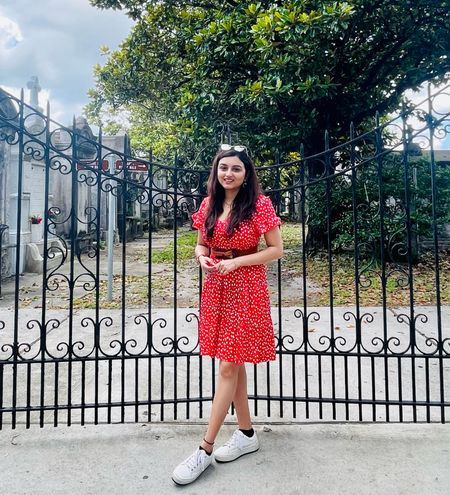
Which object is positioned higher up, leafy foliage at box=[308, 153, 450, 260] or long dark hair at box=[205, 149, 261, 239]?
leafy foliage at box=[308, 153, 450, 260]

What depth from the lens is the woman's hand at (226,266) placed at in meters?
1.92

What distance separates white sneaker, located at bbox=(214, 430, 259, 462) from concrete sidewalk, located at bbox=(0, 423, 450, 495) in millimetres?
37

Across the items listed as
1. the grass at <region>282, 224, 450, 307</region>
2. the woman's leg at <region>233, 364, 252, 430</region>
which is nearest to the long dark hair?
the woman's leg at <region>233, 364, 252, 430</region>

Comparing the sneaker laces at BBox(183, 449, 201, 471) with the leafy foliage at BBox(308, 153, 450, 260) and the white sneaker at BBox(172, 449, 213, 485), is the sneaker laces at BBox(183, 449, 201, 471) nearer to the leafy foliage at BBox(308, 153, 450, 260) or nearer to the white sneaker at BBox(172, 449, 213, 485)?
the white sneaker at BBox(172, 449, 213, 485)

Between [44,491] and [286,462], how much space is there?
50.8 inches

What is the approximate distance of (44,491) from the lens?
1.89 meters

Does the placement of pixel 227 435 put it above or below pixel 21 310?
below

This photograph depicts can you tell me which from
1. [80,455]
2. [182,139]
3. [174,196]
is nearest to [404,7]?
[182,139]

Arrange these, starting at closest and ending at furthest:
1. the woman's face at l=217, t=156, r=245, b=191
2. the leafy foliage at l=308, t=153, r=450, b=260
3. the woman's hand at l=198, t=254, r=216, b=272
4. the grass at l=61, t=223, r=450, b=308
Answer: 1. the woman's hand at l=198, t=254, r=216, b=272
2. the woman's face at l=217, t=156, r=245, b=191
3. the grass at l=61, t=223, r=450, b=308
4. the leafy foliage at l=308, t=153, r=450, b=260

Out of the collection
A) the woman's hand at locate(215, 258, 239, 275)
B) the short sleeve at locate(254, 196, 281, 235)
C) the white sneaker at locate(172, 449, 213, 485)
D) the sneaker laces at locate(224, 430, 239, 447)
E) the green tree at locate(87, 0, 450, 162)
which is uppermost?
the green tree at locate(87, 0, 450, 162)

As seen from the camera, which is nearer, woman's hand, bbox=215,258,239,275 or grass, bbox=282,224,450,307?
woman's hand, bbox=215,258,239,275

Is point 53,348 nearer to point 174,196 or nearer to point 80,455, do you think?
point 80,455

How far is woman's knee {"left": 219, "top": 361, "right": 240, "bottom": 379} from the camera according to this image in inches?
80.7

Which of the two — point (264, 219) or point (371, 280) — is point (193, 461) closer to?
point (264, 219)
